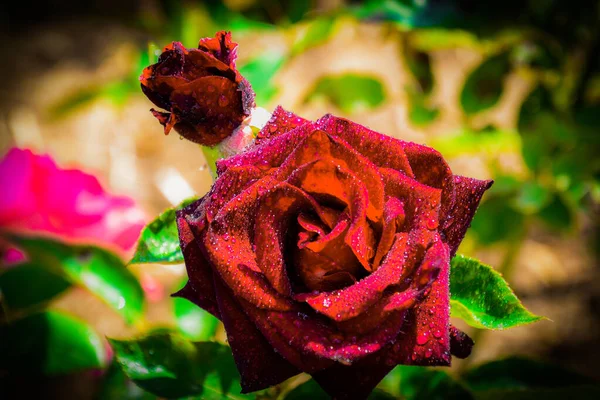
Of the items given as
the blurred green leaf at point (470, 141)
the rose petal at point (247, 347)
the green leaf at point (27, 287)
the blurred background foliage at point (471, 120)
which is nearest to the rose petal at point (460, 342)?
the rose petal at point (247, 347)

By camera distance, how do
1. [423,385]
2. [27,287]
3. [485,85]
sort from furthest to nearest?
[485,85], [27,287], [423,385]

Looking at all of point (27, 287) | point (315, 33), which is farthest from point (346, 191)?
point (315, 33)

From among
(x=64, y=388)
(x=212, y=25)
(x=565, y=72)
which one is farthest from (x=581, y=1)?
(x=64, y=388)

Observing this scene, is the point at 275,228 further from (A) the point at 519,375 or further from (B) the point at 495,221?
(B) the point at 495,221

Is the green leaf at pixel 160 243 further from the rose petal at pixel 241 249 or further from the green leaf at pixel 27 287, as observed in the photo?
the green leaf at pixel 27 287

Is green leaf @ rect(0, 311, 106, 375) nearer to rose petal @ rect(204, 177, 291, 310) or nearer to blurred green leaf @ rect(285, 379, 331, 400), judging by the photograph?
blurred green leaf @ rect(285, 379, 331, 400)

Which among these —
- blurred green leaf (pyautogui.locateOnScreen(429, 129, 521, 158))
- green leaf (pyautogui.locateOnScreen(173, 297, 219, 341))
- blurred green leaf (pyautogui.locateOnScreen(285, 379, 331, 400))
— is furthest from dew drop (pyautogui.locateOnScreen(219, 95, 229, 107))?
blurred green leaf (pyautogui.locateOnScreen(429, 129, 521, 158))
